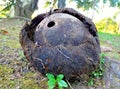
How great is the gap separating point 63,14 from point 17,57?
106 cm

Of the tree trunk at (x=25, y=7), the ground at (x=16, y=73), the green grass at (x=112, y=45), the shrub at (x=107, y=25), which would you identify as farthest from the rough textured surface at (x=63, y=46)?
the shrub at (x=107, y=25)

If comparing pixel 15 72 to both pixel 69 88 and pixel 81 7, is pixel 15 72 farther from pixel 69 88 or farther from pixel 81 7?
pixel 81 7

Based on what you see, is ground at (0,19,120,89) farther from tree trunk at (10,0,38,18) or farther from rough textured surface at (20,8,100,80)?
tree trunk at (10,0,38,18)

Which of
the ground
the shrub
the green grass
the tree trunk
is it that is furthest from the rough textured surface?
the shrub

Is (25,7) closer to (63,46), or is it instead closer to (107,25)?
(63,46)

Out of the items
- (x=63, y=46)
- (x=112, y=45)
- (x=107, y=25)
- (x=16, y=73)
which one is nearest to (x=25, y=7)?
(x=112, y=45)

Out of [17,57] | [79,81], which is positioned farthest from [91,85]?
[17,57]

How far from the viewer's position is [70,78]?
3.04 meters

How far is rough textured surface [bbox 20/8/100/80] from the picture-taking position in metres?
2.88

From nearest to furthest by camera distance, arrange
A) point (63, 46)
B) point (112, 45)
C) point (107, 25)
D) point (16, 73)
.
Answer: point (63, 46)
point (16, 73)
point (112, 45)
point (107, 25)

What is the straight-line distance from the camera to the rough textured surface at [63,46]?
Answer: 288 centimetres

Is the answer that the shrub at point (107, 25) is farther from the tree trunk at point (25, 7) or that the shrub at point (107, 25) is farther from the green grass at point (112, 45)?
the green grass at point (112, 45)

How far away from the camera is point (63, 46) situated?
2908mm

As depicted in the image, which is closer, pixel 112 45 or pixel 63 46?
pixel 63 46
